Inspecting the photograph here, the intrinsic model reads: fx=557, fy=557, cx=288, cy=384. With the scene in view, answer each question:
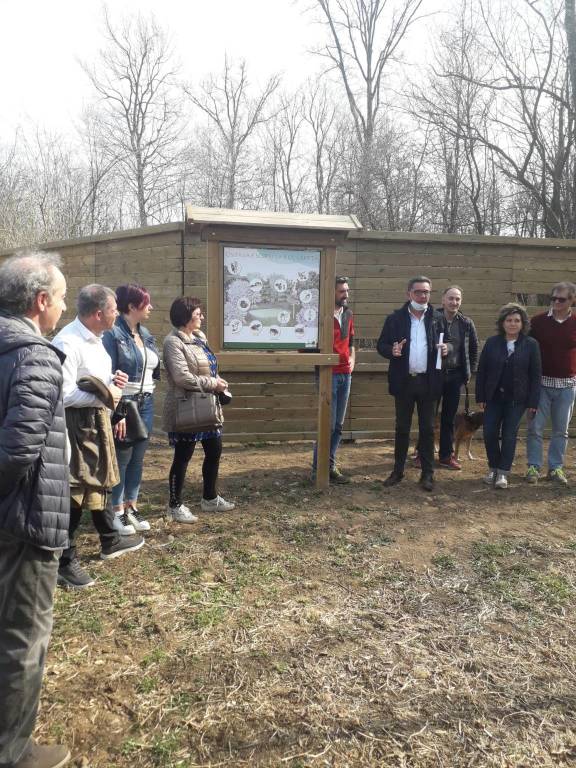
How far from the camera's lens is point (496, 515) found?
5.04 metres

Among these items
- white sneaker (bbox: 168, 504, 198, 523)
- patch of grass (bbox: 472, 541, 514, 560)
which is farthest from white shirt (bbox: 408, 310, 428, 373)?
white sneaker (bbox: 168, 504, 198, 523)

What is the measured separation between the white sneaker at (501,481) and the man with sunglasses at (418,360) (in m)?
0.72

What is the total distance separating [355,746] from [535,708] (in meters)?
0.87

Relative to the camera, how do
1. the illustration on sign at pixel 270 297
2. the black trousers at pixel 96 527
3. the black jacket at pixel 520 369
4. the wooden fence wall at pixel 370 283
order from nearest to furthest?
the black trousers at pixel 96 527
the illustration on sign at pixel 270 297
the black jacket at pixel 520 369
the wooden fence wall at pixel 370 283

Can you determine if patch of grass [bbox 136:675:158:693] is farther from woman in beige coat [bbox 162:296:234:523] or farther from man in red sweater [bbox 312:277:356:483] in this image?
man in red sweater [bbox 312:277:356:483]

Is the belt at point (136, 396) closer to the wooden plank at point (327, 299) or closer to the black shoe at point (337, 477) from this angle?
the wooden plank at point (327, 299)

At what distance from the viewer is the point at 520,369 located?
18.4 feet

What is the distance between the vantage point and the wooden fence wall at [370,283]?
7387mm

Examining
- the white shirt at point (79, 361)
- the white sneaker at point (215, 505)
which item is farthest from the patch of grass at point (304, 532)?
the white shirt at point (79, 361)

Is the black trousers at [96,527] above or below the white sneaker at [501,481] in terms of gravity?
above

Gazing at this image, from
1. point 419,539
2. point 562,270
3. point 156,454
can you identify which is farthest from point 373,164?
point 419,539

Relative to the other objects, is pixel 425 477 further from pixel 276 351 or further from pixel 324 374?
pixel 276 351

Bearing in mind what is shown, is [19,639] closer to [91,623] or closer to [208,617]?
[91,623]

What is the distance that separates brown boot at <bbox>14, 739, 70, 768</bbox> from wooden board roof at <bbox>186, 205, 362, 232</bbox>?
12.6 feet
